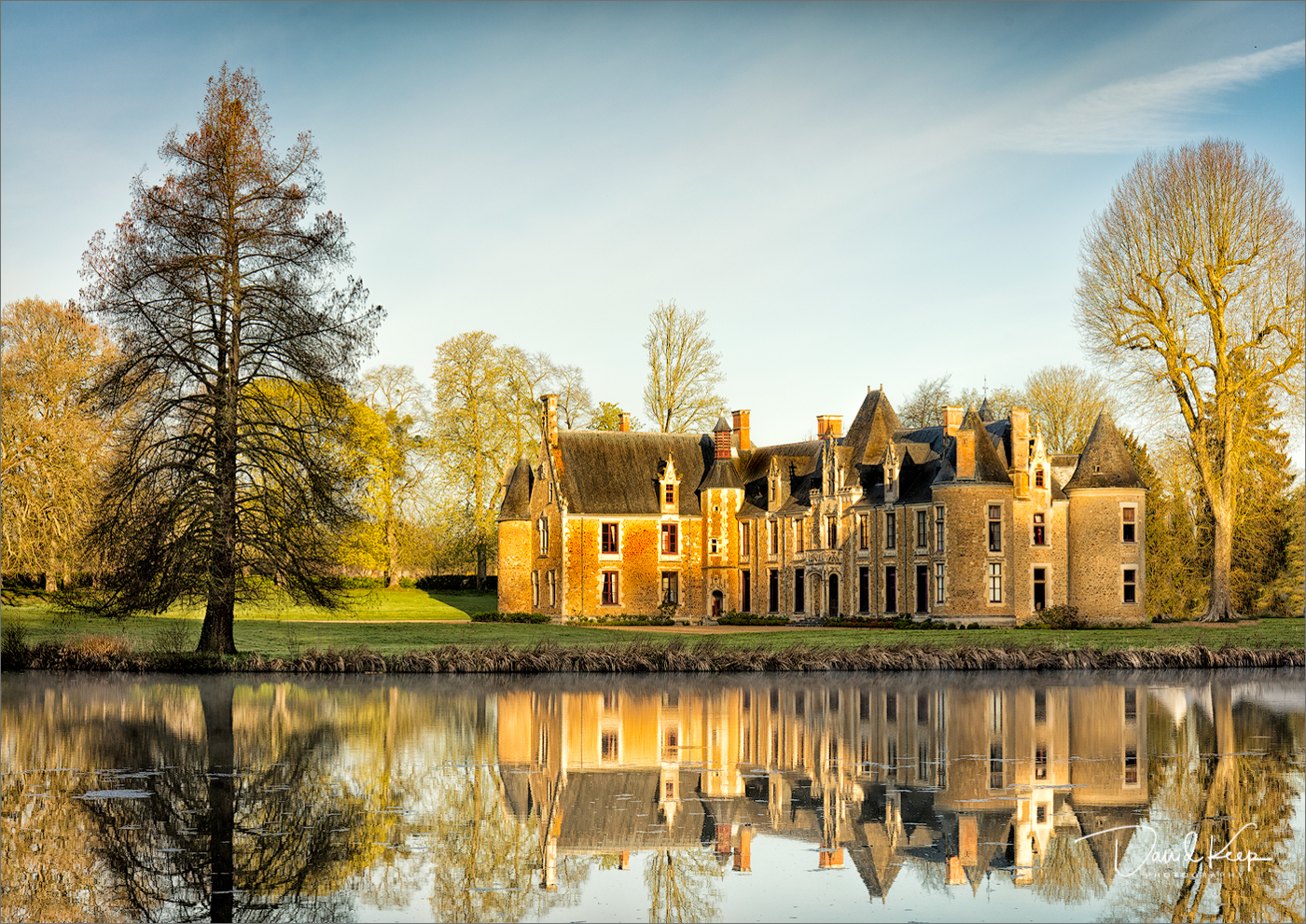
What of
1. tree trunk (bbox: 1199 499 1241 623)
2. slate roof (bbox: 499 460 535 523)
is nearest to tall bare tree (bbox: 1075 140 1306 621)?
tree trunk (bbox: 1199 499 1241 623)

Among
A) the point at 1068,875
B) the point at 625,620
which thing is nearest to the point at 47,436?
the point at 625,620

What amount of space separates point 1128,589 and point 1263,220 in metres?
13.7

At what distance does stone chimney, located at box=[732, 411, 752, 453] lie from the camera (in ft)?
182

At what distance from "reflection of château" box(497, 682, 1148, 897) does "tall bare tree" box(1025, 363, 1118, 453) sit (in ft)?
137

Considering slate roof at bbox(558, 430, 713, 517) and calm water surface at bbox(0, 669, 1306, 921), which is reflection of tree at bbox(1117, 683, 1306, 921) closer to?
calm water surface at bbox(0, 669, 1306, 921)

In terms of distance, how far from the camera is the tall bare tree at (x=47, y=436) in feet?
125

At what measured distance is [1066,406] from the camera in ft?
201

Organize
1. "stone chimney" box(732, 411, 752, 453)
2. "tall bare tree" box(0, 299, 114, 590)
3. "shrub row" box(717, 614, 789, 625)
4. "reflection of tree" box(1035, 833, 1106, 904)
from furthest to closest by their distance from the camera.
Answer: "stone chimney" box(732, 411, 752, 453)
"shrub row" box(717, 614, 789, 625)
"tall bare tree" box(0, 299, 114, 590)
"reflection of tree" box(1035, 833, 1106, 904)

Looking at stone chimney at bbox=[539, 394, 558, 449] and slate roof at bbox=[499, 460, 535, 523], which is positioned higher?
stone chimney at bbox=[539, 394, 558, 449]

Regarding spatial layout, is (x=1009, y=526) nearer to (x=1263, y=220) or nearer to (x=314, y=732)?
(x=1263, y=220)

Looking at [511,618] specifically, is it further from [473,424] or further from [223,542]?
[223,542]

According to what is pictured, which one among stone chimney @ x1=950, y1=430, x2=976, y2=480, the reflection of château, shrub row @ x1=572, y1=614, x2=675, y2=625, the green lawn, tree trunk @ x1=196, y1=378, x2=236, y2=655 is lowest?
shrub row @ x1=572, y1=614, x2=675, y2=625

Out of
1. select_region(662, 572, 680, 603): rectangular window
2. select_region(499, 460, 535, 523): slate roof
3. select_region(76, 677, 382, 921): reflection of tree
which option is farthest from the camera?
select_region(499, 460, 535, 523): slate roof

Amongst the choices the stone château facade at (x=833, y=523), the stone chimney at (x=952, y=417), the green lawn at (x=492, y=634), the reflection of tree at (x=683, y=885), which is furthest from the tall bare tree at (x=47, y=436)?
the reflection of tree at (x=683, y=885)
